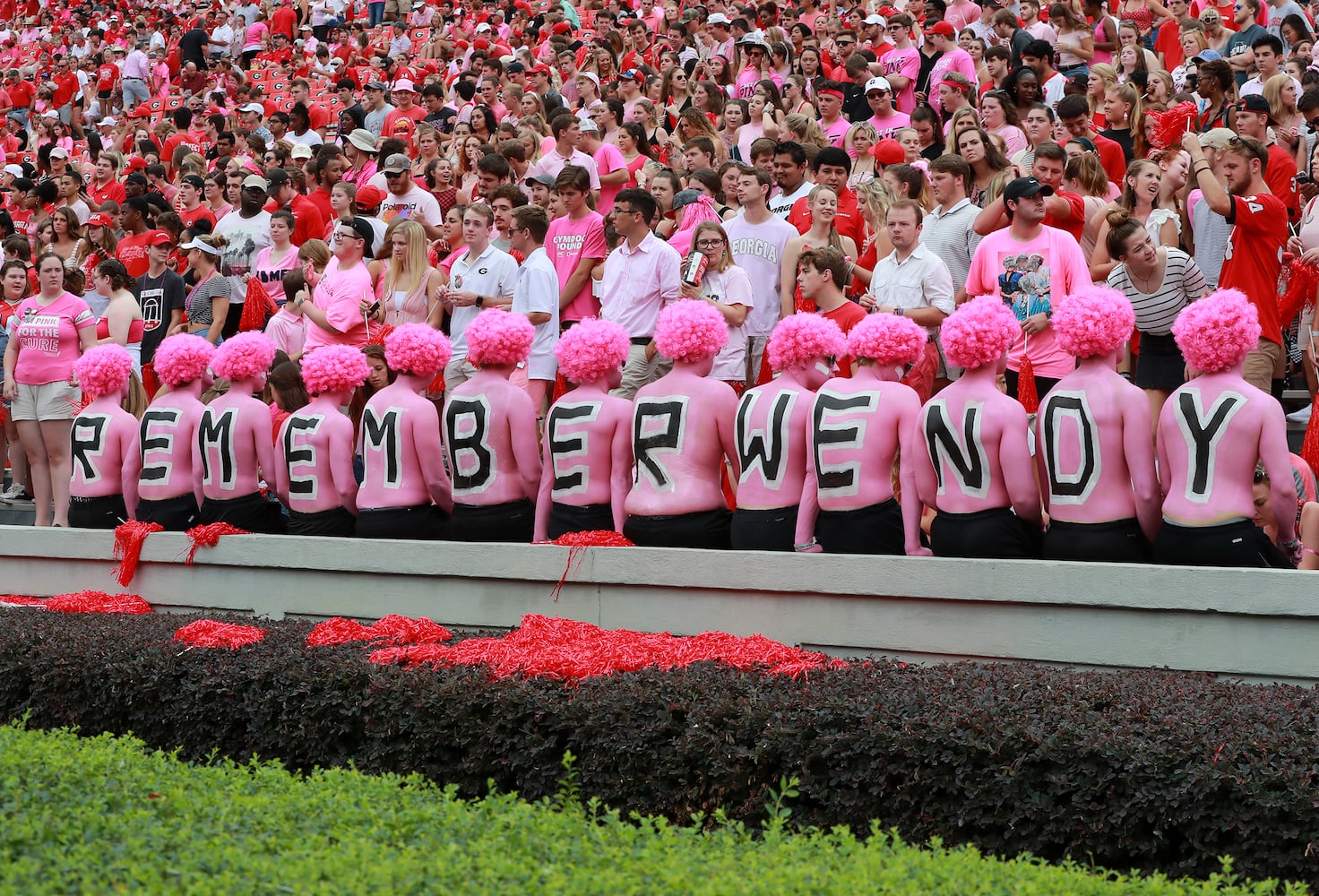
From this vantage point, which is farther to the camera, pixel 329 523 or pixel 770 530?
pixel 329 523

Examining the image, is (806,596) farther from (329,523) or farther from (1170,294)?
(329,523)

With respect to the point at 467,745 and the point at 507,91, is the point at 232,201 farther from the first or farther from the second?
the point at 467,745

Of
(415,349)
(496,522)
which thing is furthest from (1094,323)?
(415,349)

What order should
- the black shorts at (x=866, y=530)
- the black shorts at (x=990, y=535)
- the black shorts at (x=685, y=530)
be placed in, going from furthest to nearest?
the black shorts at (x=685, y=530) < the black shorts at (x=866, y=530) < the black shorts at (x=990, y=535)

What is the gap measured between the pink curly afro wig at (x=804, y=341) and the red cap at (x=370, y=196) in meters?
7.28

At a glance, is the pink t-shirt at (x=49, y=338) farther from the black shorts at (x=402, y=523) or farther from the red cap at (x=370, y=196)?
the black shorts at (x=402, y=523)

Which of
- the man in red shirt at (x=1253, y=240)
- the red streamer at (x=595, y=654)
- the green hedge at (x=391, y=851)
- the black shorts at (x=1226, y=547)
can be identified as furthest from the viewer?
the man in red shirt at (x=1253, y=240)

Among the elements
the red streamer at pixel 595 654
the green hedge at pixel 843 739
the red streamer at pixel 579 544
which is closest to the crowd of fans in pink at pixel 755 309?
the red streamer at pixel 579 544

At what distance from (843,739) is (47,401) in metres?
9.38

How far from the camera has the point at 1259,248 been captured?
999cm

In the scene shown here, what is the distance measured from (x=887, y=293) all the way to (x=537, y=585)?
3.27 m

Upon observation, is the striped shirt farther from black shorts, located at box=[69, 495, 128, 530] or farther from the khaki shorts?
the khaki shorts

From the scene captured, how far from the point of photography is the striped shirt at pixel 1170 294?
30.3 feet

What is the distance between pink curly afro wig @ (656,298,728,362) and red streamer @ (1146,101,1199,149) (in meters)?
4.47
